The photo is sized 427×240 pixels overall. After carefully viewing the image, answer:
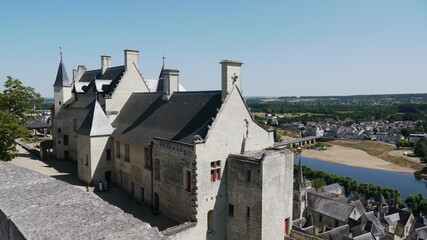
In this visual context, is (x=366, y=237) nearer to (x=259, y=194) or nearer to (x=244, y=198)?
(x=244, y=198)

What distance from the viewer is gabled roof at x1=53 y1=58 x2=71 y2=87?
36.4 meters

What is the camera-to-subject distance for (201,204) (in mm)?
18453

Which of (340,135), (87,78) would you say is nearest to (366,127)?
(340,135)

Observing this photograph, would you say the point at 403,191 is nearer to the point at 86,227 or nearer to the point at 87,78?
the point at 87,78

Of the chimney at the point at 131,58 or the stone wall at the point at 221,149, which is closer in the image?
the stone wall at the point at 221,149

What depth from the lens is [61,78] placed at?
36.5 metres

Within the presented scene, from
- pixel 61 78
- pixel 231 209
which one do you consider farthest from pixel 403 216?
pixel 61 78

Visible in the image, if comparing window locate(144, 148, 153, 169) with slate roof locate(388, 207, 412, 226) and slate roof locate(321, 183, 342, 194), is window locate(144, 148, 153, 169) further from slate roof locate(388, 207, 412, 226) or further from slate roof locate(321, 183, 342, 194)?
slate roof locate(321, 183, 342, 194)

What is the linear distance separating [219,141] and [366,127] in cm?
16293

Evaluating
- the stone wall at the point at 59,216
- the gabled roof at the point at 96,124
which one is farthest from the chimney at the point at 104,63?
the stone wall at the point at 59,216

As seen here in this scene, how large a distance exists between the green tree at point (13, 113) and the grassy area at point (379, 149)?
95.2 m

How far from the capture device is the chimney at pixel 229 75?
19812 mm

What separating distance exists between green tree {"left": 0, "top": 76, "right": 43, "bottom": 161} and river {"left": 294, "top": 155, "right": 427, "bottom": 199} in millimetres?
67857

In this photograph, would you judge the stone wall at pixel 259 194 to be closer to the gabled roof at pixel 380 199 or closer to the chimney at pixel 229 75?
the chimney at pixel 229 75
